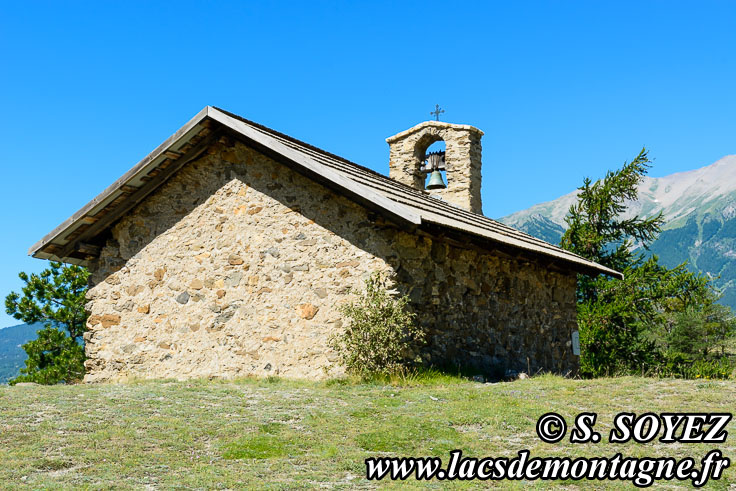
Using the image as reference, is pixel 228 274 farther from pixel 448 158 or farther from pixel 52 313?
→ pixel 52 313

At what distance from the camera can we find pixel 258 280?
11.2 m

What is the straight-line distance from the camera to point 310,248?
35.6ft

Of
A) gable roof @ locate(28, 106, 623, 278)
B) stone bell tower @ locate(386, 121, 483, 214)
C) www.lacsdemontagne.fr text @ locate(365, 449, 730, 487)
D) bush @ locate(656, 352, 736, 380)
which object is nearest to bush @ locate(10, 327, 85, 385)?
gable roof @ locate(28, 106, 623, 278)

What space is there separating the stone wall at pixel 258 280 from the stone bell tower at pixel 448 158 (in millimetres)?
5123

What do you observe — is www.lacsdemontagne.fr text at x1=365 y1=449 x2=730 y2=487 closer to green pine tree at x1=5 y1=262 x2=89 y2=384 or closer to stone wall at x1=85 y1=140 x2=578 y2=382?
stone wall at x1=85 y1=140 x2=578 y2=382

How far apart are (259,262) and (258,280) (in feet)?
0.95

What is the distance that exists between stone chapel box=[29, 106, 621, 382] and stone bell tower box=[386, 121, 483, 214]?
4.69 m

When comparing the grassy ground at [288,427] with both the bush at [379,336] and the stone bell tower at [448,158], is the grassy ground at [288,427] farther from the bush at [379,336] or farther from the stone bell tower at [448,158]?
the stone bell tower at [448,158]

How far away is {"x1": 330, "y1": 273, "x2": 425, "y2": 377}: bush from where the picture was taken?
9797mm

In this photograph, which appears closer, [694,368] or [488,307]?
[488,307]

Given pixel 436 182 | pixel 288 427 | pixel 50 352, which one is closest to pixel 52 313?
pixel 50 352

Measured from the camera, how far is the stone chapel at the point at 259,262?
34.4 feet

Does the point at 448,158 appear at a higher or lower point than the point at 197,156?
higher

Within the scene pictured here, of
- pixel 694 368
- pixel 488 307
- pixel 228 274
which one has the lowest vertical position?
pixel 694 368
